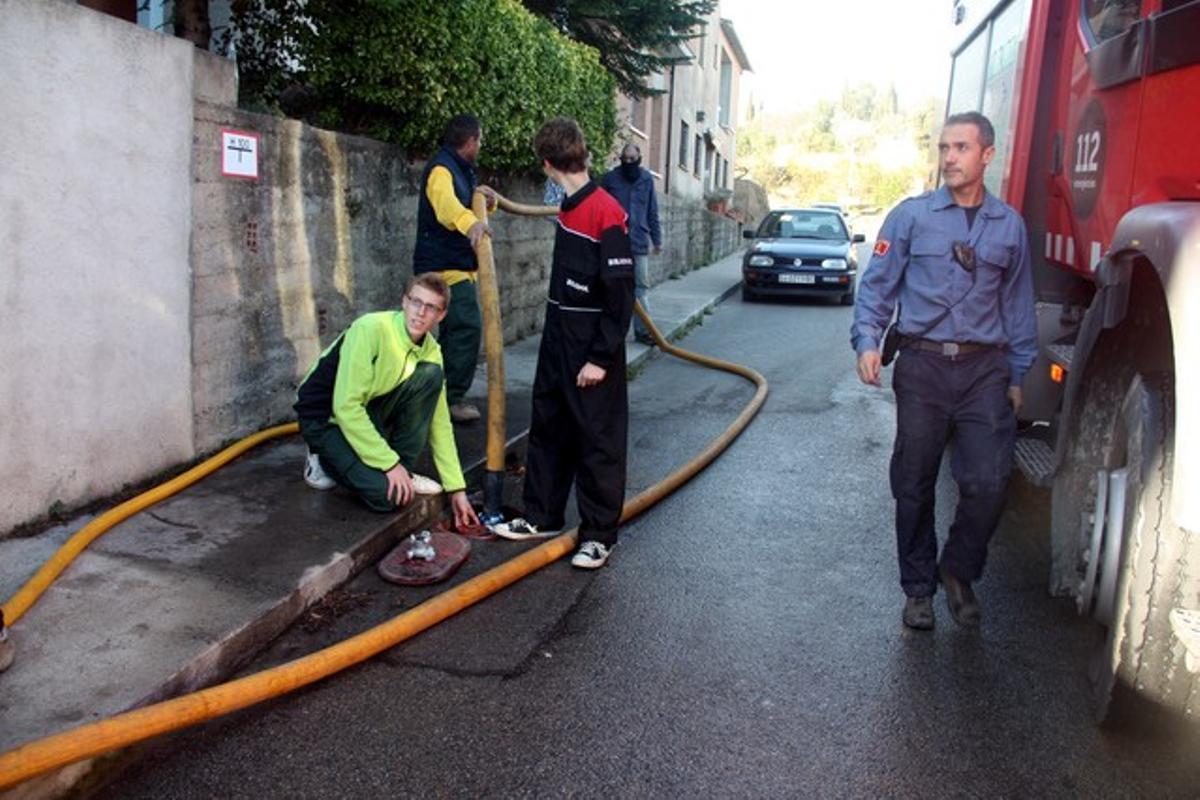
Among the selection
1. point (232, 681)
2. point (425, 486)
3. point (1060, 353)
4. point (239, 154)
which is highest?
point (239, 154)

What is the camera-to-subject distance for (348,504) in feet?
15.9

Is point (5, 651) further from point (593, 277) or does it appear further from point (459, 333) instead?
point (459, 333)

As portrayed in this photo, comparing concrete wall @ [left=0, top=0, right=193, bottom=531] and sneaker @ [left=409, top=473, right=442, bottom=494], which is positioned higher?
concrete wall @ [left=0, top=0, right=193, bottom=531]

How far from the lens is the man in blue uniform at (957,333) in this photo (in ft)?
12.3

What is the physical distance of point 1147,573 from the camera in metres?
2.79

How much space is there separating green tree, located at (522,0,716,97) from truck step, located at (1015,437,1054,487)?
7.31 metres

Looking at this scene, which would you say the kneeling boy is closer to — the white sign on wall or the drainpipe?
the white sign on wall

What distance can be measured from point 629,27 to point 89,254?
7.90m

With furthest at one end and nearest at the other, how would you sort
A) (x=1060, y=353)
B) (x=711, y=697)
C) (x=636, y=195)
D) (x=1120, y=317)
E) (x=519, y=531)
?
(x=636, y=195) < (x=519, y=531) < (x=1060, y=353) < (x=711, y=697) < (x=1120, y=317)

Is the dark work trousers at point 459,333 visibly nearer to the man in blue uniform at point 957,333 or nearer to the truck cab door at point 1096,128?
the man in blue uniform at point 957,333

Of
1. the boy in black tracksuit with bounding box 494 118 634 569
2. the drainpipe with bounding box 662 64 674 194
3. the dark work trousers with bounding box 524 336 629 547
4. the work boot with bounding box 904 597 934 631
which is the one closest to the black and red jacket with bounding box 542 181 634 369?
the boy in black tracksuit with bounding box 494 118 634 569

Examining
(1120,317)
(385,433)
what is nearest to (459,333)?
(385,433)

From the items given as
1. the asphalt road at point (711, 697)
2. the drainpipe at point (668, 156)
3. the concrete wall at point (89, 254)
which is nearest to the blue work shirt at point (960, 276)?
the asphalt road at point (711, 697)

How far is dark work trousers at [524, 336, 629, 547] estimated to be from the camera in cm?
456
